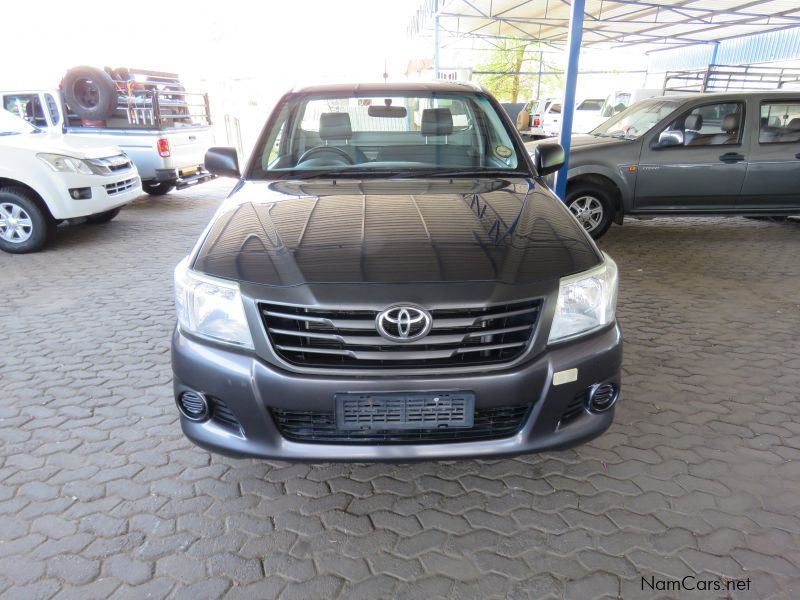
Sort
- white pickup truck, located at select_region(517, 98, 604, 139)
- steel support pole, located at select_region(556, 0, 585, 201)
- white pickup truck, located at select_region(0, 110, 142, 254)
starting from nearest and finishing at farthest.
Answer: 1. white pickup truck, located at select_region(0, 110, 142, 254)
2. steel support pole, located at select_region(556, 0, 585, 201)
3. white pickup truck, located at select_region(517, 98, 604, 139)

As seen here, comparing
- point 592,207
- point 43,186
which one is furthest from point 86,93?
point 592,207

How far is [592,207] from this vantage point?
20.9 feet

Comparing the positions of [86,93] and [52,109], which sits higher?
[86,93]

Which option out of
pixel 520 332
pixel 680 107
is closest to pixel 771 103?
pixel 680 107

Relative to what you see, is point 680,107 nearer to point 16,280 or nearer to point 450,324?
point 450,324

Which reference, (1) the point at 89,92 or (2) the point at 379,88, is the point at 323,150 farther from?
(1) the point at 89,92

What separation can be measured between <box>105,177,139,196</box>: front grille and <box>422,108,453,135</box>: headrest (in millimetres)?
4668

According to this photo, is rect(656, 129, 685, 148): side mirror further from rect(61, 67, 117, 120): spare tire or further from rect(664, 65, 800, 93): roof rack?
rect(664, 65, 800, 93): roof rack

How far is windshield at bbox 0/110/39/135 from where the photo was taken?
20.9 ft

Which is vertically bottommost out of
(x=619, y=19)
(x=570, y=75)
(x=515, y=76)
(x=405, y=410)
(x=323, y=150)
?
(x=405, y=410)

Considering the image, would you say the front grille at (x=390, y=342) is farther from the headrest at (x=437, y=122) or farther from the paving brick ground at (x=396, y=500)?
the headrest at (x=437, y=122)

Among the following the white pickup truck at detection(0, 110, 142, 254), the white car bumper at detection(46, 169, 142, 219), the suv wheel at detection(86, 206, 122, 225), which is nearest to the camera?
the white pickup truck at detection(0, 110, 142, 254)

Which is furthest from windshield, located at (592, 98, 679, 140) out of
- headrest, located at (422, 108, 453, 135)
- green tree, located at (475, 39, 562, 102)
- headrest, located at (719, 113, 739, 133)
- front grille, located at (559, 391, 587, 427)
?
green tree, located at (475, 39, 562, 102)

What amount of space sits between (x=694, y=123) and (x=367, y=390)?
614cm
